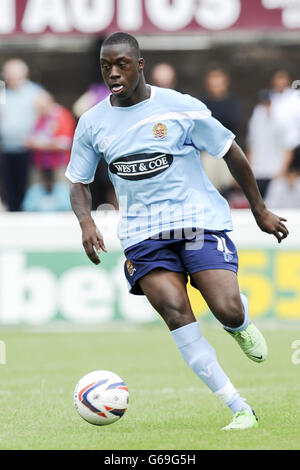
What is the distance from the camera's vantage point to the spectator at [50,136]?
14.7 metres

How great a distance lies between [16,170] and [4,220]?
1.72m

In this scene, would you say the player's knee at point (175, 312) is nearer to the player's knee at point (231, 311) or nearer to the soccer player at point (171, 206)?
the soccer player at point (171, 206)

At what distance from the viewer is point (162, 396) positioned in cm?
830

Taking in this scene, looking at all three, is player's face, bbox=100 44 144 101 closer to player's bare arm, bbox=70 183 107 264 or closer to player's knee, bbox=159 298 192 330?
player's bare arm, bbox=70 183 107 264

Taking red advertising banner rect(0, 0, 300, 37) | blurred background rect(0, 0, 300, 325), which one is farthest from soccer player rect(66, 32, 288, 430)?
red advertising banner rect(0, 0, 300, 37)

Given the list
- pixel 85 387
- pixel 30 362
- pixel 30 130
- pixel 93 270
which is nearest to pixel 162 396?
pixel 85 387

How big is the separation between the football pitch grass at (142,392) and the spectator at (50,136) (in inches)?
117

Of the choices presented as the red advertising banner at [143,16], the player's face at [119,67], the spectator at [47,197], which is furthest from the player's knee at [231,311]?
the red advertising banner at [143,16]

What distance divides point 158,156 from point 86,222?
630mm

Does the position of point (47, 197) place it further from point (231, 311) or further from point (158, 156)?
point (231, 311)

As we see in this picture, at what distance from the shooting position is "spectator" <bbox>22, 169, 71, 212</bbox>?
1470 centimetres

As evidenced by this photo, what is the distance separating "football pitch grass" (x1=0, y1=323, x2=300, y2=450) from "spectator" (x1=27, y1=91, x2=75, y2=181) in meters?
2.98

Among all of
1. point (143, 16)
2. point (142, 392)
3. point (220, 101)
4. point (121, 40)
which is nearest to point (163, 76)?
point (220, 101)
